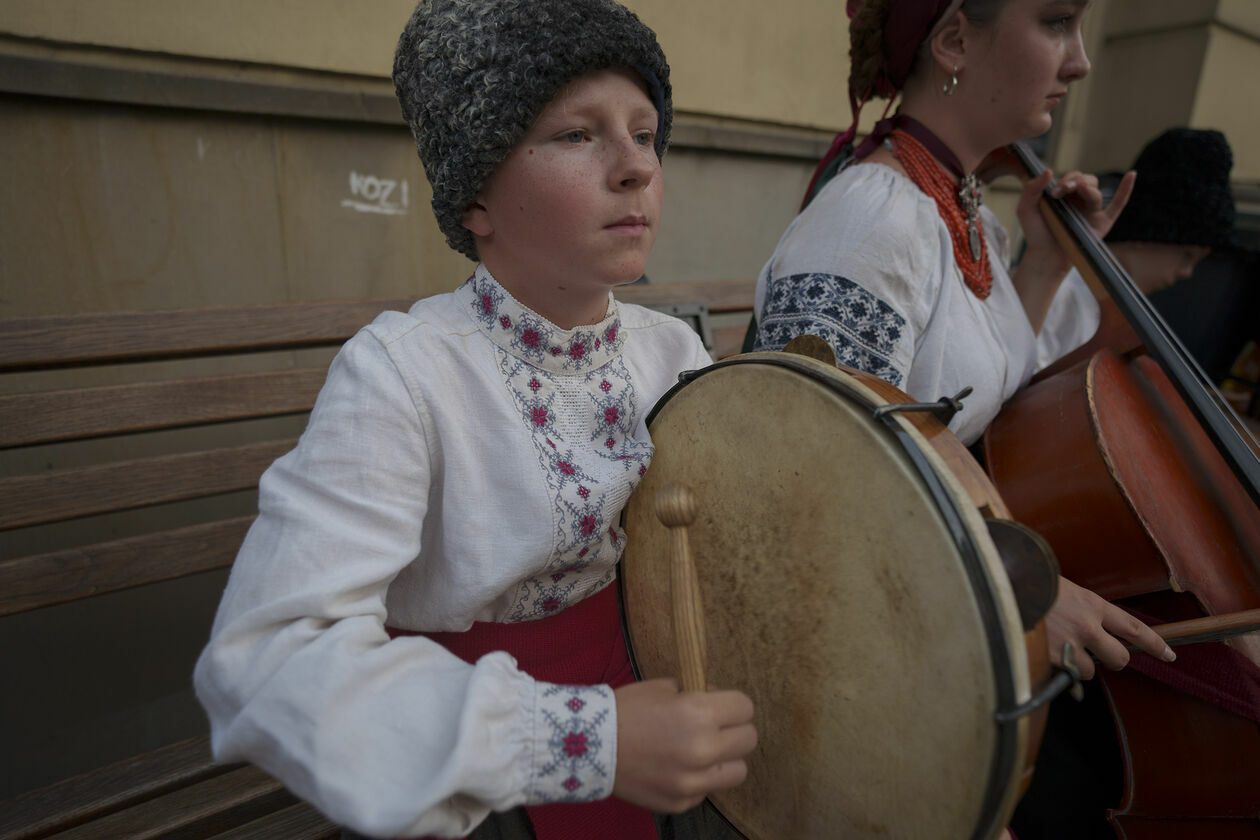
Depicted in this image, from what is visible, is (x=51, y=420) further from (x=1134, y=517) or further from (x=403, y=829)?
(x=1134, y=517)

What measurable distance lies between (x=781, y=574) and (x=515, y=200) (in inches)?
22.2

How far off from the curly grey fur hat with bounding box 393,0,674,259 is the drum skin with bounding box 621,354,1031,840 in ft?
1.29

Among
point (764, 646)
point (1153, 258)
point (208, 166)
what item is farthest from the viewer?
point (1153, 258)

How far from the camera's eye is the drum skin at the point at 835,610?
645mm

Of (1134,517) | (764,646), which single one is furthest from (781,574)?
(1134,517)

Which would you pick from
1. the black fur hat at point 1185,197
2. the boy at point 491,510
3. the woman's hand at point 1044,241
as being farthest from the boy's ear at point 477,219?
the black fur hat at point 1185,197

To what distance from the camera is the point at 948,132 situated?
5.28 ft

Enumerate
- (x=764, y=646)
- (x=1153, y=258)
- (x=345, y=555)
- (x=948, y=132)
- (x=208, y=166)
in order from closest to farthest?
(x=345, y=555) → (x=764, y=646) → (x=948, y=132) → (x=208, y=166) → (x=1153, y=258)

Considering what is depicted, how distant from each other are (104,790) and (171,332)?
90 cm

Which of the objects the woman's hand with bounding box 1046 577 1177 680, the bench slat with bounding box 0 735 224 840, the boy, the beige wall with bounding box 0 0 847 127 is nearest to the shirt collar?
the boy

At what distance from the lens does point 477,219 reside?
3.24 feet

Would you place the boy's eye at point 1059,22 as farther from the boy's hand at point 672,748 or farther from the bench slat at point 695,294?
the boy's hand at point 672,748

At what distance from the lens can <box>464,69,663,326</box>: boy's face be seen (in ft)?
2.89

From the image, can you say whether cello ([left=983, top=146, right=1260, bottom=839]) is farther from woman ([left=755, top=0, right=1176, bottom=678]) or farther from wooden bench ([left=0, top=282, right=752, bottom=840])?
wooden bench ([left=0, top=282, right=752, bottom=840])
